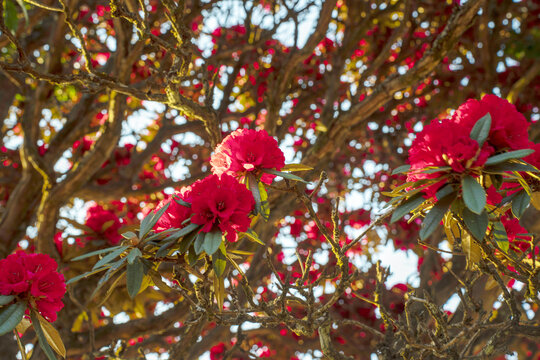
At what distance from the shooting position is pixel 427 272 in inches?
134

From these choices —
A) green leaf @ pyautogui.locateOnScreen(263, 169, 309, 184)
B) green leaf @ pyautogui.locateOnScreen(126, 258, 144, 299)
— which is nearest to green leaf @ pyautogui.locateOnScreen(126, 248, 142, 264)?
green leaf @ pyautogui.locateOnScreen(126, 258, 144, 299)

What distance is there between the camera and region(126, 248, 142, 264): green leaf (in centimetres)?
134

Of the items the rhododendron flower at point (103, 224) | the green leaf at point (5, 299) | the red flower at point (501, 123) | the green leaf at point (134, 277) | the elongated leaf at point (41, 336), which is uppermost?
the rhododendron flower at point (103, 224)

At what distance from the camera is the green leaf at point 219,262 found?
4.67 ft

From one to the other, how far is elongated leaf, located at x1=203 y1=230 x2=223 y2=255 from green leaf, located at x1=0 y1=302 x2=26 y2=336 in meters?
0.54

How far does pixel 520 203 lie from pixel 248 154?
0.80 m

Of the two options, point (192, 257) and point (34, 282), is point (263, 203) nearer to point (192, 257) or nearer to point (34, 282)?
point (192, 257)

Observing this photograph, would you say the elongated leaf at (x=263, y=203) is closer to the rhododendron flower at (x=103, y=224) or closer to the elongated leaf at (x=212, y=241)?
the elongated leaf at (x=212, y=241)

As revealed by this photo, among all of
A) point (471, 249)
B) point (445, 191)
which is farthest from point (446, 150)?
point (471, 249)

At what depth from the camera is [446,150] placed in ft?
3.98

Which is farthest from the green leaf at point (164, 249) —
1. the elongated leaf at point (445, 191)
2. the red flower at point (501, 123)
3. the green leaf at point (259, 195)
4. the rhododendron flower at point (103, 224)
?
the rhododendron flower at point (103, 224)

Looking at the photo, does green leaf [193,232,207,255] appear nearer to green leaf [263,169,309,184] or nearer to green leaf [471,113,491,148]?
green leaf [263,169,309,184]

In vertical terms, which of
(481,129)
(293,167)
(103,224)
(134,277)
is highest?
(103,224)

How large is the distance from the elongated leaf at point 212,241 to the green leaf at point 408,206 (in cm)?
47
